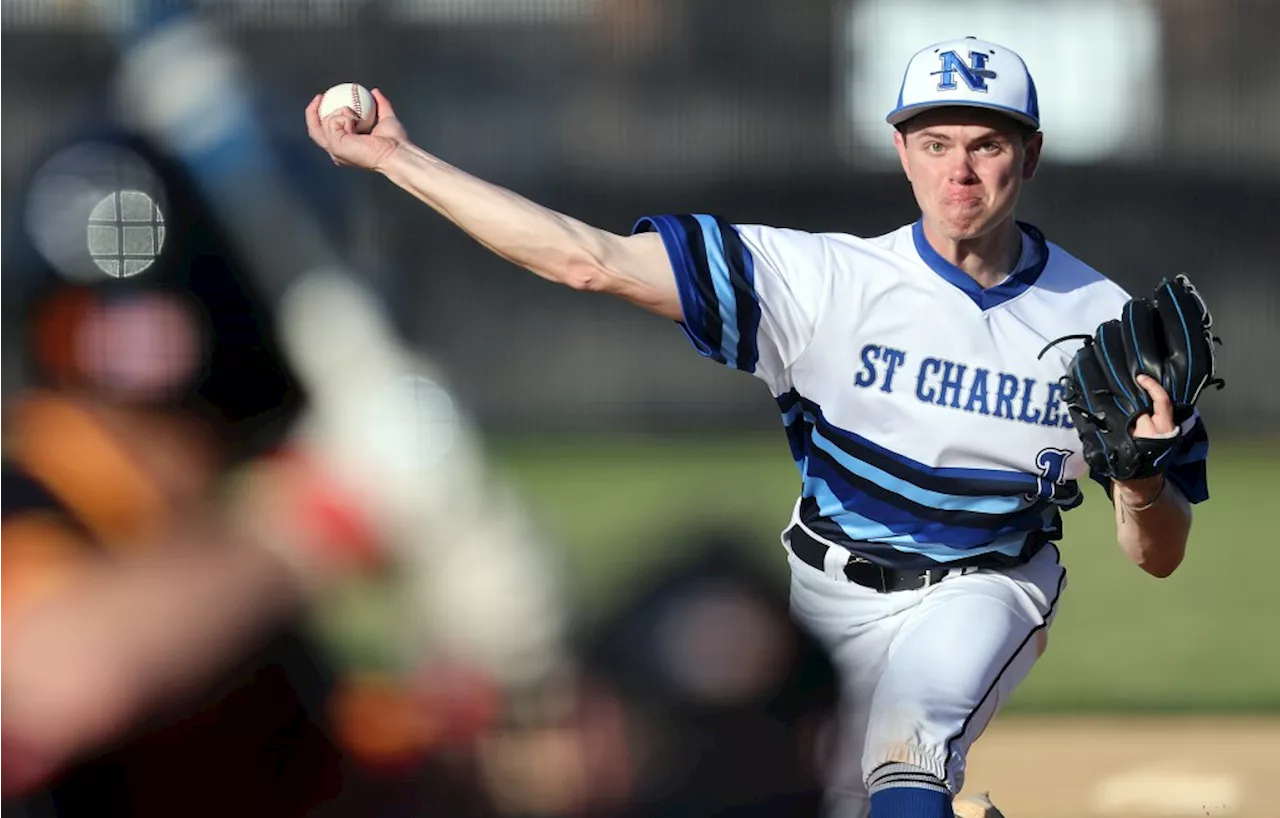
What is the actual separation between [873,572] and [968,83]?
850 millimetres

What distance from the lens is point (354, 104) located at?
306cm

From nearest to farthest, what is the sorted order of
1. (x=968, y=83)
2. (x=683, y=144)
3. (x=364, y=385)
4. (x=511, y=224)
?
1. (x=511, y=224)
2. (x=968, y=83)
3. (x=364, y=385)
4. (x=683, y=144)

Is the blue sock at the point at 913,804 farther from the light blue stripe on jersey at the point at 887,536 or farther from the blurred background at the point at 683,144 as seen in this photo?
the blurred background at the point at 683,144

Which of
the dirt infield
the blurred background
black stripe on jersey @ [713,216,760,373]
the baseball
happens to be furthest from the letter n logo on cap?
the blurred background

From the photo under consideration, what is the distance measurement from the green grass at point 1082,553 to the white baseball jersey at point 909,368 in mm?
2321

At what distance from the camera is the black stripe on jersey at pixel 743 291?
9.96 ft

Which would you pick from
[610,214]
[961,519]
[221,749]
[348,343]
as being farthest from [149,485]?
[610,214]

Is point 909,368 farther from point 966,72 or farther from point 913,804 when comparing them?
point 913,804

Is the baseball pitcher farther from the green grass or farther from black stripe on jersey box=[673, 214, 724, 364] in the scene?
the green grass

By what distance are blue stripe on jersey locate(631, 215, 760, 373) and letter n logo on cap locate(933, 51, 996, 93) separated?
1.41 feet

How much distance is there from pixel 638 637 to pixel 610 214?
15.4 ft

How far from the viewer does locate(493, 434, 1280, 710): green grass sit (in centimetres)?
563

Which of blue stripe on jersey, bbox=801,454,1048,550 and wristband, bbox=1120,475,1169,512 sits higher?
wristband, bbox=1120,475,1169,512

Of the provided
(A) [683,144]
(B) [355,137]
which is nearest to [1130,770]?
(B) [355,137]
